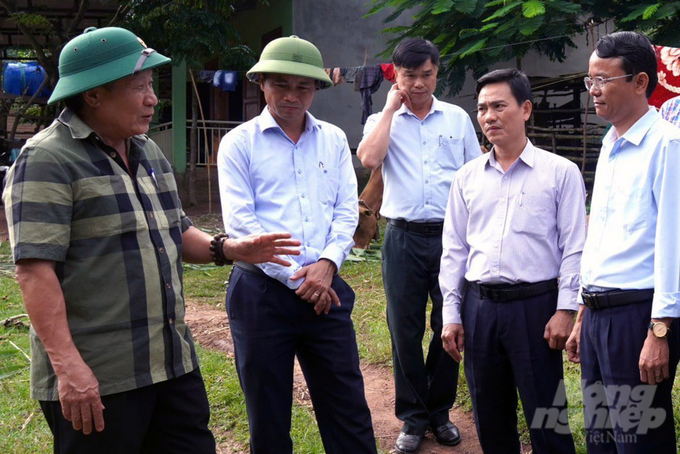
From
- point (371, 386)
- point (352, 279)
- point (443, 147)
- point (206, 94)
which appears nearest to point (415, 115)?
point (443, 147)

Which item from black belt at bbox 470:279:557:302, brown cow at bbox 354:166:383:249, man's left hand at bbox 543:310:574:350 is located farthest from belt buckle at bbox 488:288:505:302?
brown cow at bbox 354:166:383:249

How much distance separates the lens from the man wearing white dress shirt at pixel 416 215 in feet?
13.4

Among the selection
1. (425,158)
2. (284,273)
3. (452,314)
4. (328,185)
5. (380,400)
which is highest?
(425,158)

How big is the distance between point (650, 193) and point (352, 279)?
19.3 feet

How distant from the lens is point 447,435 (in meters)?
4.20

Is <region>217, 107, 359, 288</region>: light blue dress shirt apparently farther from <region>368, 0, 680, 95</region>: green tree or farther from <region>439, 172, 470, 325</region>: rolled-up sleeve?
<region>368, 0, 680, 95</region>: green tree

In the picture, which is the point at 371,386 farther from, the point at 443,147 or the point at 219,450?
the point at 443,147

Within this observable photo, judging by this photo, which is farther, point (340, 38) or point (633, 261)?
point (340, 38)

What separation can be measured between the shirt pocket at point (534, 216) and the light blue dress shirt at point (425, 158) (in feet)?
3.02

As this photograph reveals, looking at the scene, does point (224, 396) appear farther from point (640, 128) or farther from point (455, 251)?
point (640, 128)

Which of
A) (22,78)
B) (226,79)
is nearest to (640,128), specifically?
(226,79)

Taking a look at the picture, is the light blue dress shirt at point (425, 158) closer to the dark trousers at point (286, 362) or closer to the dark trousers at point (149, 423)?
the dark trousers at point (286, 362)

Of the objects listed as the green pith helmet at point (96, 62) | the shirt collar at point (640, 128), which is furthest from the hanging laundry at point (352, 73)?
the green pith helmet at point (96, 62)

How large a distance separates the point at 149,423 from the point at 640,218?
1940 millimetres
